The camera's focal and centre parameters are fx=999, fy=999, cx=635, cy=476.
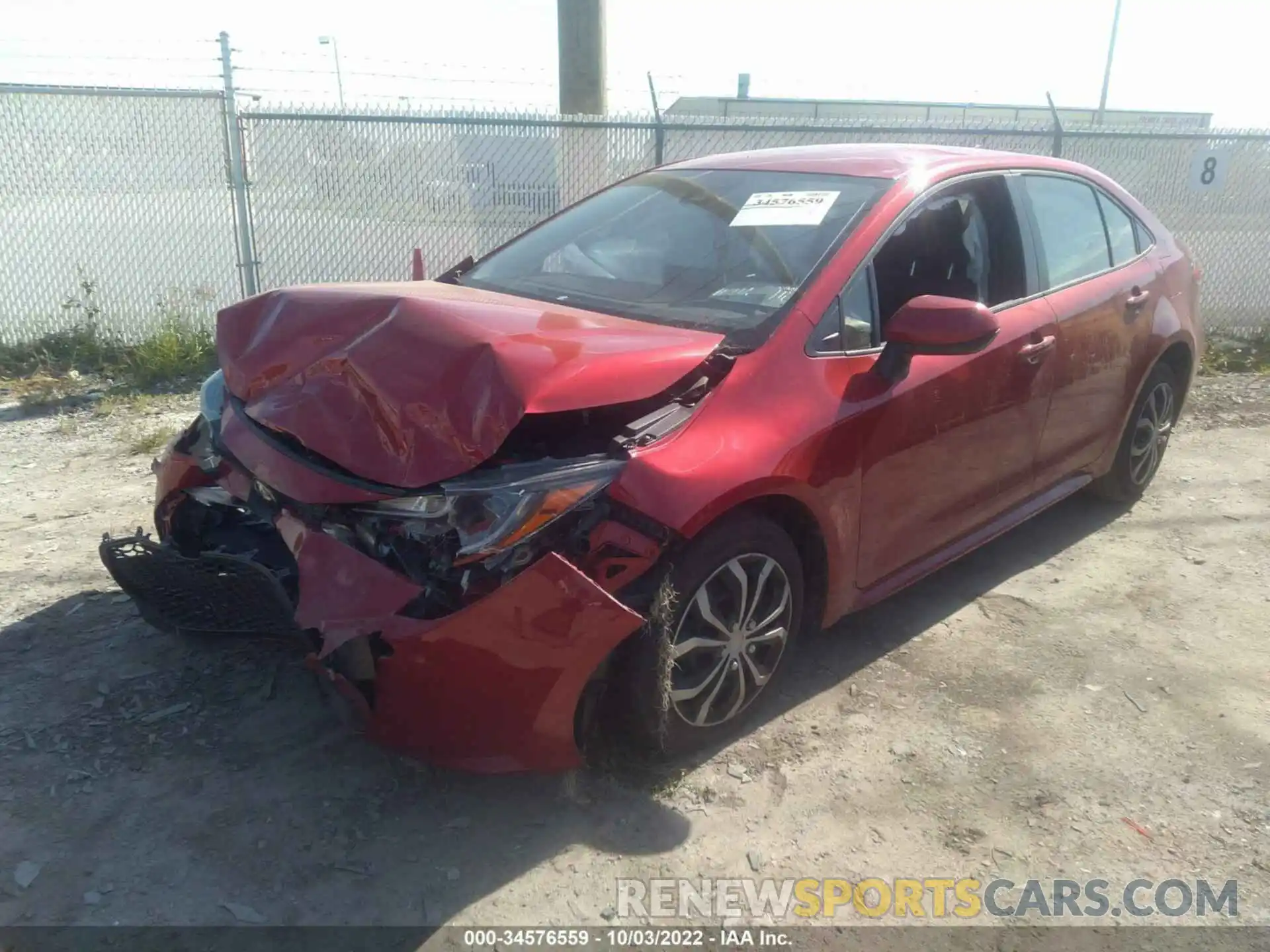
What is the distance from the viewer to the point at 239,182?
7531 millimetres

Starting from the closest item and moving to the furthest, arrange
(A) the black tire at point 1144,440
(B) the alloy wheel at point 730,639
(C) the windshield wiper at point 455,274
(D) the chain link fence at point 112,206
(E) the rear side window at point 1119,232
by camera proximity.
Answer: (B) the alloy wheel at point 730,639, (C) the windshield wiper at point 455,274, (E) the rear side window at point 1119,232, (A) the black tire at point 1144,440, (D) the chain link fence at point 112,206

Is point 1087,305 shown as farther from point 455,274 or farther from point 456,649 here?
point 456,649

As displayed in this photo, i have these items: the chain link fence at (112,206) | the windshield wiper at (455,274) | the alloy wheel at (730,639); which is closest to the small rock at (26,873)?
the alloy wheel at (730,639)

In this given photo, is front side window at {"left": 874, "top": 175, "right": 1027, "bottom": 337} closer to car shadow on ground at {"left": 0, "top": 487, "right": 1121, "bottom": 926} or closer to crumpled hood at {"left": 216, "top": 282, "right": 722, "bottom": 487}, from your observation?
crumpled hood at {"left": 216, "top": 282, "right": 722, "bottom": 487}

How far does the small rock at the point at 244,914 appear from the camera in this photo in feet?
7.84

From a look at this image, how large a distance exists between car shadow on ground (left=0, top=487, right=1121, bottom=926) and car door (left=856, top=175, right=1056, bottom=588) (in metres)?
0.58

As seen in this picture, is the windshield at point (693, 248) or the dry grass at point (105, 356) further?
the dry grass at point (105, 356)

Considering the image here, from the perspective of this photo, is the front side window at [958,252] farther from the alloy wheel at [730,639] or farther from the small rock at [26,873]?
the small rock at [26,873]

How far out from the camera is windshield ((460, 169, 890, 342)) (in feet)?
10.6

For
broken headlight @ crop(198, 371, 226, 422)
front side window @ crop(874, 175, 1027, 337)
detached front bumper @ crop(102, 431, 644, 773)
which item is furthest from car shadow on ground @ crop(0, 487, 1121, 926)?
front side window @ crop(874, 175, 1027, 337)

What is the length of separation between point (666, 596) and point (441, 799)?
2.93 ft

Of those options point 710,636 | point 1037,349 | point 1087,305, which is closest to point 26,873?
point 710,636

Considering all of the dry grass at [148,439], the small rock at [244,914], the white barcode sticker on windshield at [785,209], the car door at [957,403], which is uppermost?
the white barcode sticker on windshield at [785,209]

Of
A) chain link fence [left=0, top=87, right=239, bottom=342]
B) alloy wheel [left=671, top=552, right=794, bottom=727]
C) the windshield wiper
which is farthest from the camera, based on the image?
chain link fence [left=0, top=87, right=239, bottom=342]
